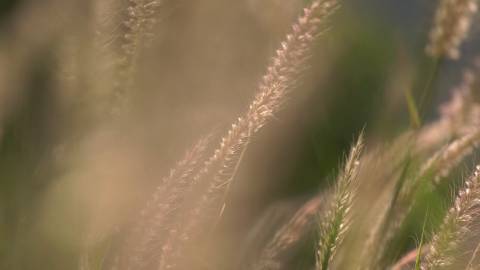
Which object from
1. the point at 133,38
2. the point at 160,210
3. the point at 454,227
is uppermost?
the point at 133,38

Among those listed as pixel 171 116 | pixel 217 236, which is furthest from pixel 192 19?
pixel 217 236

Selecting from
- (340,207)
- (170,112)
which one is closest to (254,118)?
(340,207)

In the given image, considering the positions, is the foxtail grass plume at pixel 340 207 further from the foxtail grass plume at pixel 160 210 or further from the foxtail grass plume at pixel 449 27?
the foxtail grass plume at pixel 449 27

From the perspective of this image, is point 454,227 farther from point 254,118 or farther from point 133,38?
point 133,38

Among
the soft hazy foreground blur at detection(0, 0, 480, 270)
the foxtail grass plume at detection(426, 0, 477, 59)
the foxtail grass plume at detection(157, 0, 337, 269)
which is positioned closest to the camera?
the foxtail grass plume at detection(157, 0, 337, 269)

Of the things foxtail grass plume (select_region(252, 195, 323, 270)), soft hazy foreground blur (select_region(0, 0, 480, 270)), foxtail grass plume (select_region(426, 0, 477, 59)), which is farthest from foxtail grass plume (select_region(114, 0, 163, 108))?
foxtail grass plume (select_region(426, 0, 477, 59))

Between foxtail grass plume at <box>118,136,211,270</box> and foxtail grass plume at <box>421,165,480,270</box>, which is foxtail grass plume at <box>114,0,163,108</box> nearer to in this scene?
foxtail grass plume at <box>118,136,211,270</box>
